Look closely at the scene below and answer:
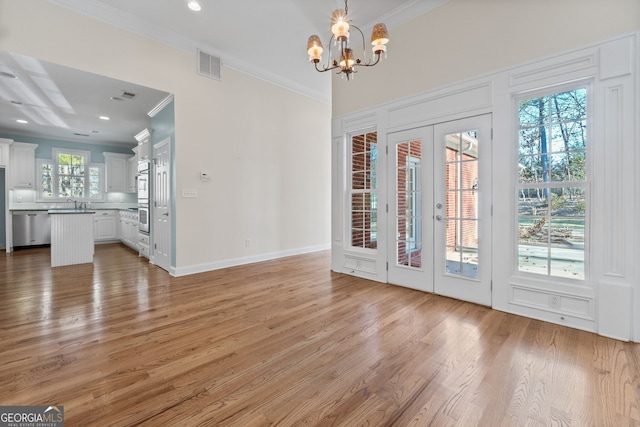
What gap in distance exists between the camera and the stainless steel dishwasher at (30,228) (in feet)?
22.1

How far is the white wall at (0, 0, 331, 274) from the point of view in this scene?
3.39 meters

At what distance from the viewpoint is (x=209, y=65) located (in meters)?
4.63

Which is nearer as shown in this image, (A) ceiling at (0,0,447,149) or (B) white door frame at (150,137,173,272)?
(A) ceiling at (0,0,447,149)

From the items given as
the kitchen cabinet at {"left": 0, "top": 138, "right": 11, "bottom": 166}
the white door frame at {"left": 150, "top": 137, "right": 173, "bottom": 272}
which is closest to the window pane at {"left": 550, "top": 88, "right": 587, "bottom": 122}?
the white door frame at {"left": 150, "top": 137, "right": 173, "bottom": 272}

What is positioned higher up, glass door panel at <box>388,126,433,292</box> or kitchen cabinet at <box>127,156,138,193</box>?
kitchen cabinet at <box>127,156,138,193</box>

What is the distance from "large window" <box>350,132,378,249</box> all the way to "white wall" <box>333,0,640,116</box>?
583 millimetres

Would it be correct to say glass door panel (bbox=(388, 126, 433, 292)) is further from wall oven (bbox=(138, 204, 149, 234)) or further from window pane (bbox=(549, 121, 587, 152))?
wall oven (bbox=(138, 204, 149, 234))

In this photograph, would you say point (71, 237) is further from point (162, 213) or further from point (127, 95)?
point (127, 95)

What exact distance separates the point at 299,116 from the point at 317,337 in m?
5.09

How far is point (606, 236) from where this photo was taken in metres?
2.39

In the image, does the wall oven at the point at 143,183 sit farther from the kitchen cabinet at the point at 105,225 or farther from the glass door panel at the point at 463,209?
the glass door panel at the point at 463,209

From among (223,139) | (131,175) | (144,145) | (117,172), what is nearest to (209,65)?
(223,139)

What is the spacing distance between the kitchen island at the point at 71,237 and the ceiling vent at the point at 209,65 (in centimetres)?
362

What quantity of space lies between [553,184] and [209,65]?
519 cm
